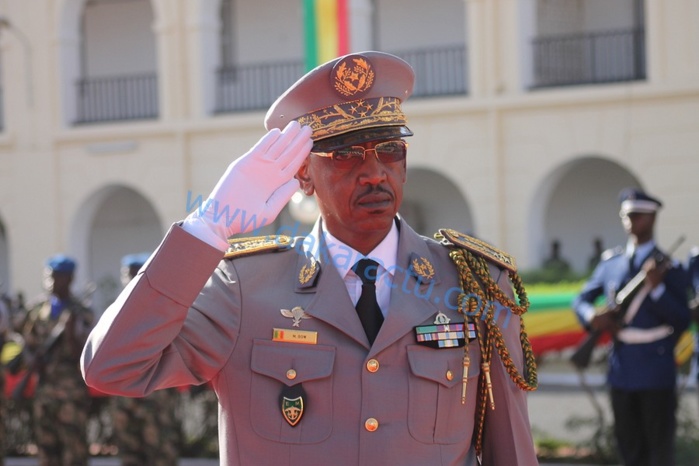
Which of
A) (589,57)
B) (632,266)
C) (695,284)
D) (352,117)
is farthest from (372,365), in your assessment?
(589,57)

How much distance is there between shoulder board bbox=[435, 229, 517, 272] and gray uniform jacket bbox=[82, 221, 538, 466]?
0.24 metres

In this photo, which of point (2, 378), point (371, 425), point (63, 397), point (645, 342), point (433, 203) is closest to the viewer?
point (371, 425)

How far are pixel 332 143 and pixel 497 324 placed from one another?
2.15ft

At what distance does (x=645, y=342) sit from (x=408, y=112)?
12.4 meters

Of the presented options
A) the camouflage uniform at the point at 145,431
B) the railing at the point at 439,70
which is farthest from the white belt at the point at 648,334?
the railing at the point at 439,70

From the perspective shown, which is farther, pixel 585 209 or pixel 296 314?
pixel 585 209

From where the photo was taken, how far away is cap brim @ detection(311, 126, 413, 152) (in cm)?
344

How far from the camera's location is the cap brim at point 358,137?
3.44 meters

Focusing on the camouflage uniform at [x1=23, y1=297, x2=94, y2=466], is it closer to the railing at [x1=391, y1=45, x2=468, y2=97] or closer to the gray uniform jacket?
the gray uniform jacket

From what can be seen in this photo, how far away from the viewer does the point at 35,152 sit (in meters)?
23.2

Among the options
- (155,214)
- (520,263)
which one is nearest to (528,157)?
(520,263)

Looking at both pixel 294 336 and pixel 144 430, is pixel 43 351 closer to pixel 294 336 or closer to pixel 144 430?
pixel 144 430

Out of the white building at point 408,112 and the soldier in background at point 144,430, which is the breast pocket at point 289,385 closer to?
the soldier in background at point 144,430

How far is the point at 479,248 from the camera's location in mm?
3680
